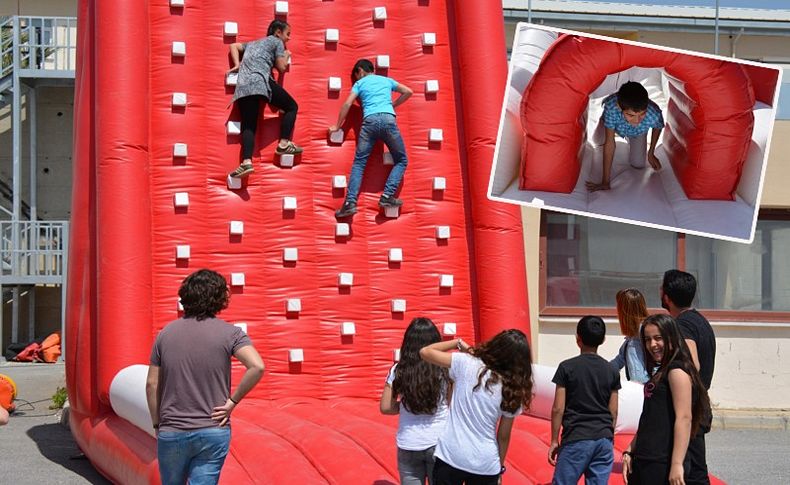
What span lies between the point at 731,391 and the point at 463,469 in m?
8.22

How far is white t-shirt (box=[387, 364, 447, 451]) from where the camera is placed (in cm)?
545

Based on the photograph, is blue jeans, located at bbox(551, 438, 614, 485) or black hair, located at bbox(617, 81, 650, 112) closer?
blue jeans, located at bbox(551, 438, 614, 485)

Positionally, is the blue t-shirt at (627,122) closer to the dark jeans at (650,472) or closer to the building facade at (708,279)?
the dark jeans at (650,472)

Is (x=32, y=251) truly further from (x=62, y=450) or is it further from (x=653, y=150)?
(x=653, y=150)

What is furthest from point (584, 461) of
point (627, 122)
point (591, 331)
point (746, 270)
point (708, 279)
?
point (746, 270)

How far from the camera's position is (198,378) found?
5094mm

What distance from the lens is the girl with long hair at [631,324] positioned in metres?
6.34

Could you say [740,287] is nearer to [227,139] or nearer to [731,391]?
[731,391]

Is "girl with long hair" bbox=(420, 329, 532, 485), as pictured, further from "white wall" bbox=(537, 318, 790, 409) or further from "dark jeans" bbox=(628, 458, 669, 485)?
"white wall" bbox=(537, 318, 790, 409)

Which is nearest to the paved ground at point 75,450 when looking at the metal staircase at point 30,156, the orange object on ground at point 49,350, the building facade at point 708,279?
the building facade at point 708,279

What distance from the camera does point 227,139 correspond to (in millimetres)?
8875

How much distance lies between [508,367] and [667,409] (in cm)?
67

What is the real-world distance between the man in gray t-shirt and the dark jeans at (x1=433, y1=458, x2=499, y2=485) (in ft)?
2.90

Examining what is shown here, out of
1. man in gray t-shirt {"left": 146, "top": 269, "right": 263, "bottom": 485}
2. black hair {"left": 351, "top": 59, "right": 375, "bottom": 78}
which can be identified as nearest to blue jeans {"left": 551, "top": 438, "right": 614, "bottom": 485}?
man in gray t-shirt {"left": 146, "top": 269, "right": 263, "bottom": 485}
